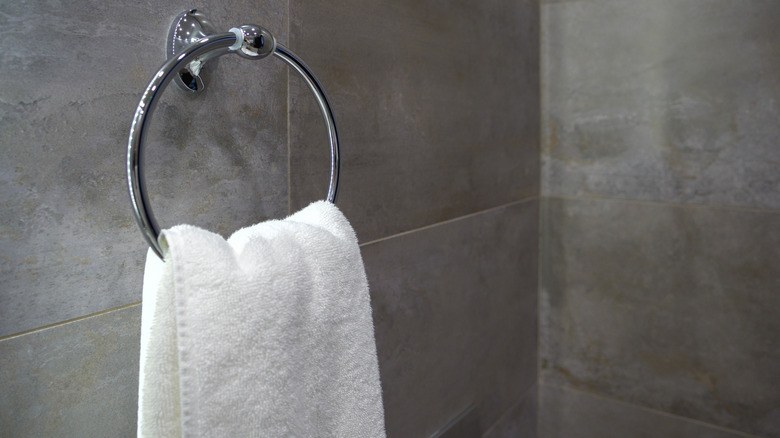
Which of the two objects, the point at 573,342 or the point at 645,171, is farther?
the point at 573,342

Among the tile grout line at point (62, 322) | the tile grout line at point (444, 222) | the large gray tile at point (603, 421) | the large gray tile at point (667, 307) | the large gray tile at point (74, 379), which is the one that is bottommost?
the large gray tile at point (603, 421)

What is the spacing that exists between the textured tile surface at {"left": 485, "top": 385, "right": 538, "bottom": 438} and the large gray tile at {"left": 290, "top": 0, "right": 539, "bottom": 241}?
1.52ft

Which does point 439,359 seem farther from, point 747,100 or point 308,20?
point 747,100

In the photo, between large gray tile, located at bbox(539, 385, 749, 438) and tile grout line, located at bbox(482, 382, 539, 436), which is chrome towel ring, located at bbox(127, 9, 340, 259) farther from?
large gray tile, located at bbox(539, 385, 749, 438)

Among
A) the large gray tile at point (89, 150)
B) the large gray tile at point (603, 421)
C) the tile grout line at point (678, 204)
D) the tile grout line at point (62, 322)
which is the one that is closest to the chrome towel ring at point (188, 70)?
the large gray tile at point (89, 150)

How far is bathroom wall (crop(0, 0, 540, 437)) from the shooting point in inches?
16.1

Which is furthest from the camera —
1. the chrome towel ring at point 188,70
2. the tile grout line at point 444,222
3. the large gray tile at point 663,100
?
the large gray tile at point 663,100

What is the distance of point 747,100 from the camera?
1.06 meters

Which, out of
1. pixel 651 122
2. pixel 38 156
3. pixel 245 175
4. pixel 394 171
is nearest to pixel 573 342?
pixel 651 122

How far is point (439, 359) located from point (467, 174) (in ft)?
1.08

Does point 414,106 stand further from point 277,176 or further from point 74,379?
point 74,379

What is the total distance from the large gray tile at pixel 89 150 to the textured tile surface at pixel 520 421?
824mm

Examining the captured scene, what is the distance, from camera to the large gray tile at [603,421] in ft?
3.85

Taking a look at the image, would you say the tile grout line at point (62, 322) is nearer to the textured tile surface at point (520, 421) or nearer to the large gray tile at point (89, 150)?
the large gray tile at point (89, 150)
